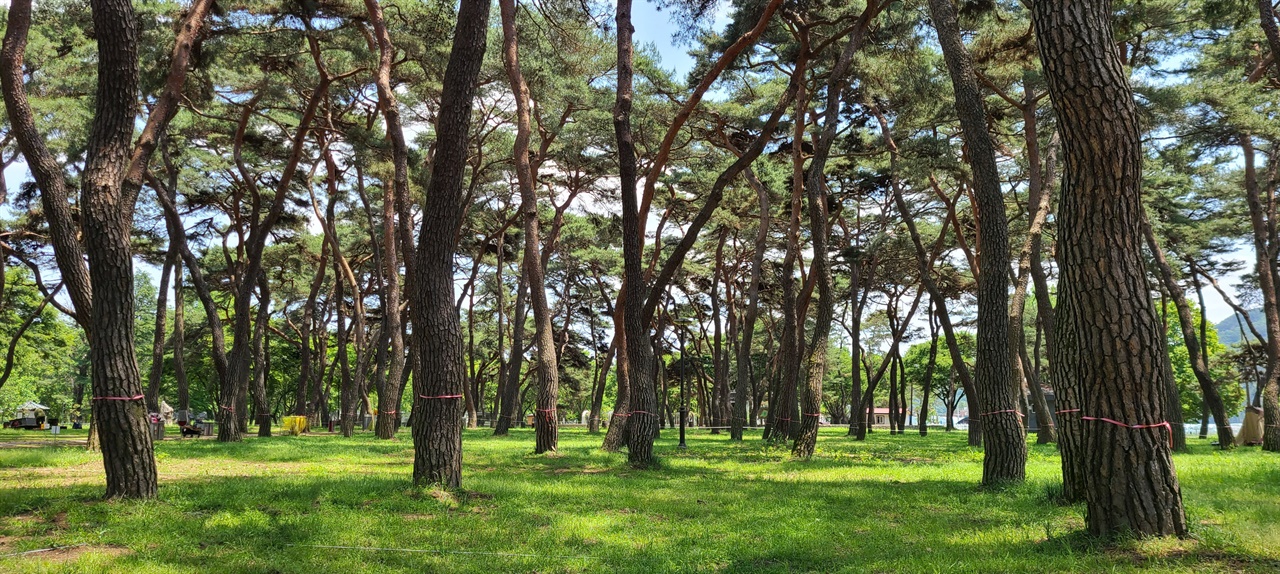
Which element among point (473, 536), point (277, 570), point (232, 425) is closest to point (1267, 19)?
point (473, 536)

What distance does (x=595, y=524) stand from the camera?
582cm

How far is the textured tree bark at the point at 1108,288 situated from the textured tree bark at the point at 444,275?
4763 millimetres

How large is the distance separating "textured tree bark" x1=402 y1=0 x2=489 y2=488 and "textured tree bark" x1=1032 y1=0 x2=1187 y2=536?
15.6 feet

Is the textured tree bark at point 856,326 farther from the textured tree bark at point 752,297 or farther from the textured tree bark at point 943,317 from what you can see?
the textured tree bark at point 943,317

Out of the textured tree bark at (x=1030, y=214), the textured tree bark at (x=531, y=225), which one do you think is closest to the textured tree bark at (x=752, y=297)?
the textured tree bark at (x=1030, y=214)

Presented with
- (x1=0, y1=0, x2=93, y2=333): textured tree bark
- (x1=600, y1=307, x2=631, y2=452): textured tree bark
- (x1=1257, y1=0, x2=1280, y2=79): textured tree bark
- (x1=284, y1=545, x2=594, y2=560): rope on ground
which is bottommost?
(x1=284, y1=545, x2=594, y2=560): rope on ground

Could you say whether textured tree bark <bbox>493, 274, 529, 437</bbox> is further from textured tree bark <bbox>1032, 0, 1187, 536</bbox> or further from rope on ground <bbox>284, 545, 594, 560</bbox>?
textured tree bark <bbox>1032, 0, 1187, 536</bbox>

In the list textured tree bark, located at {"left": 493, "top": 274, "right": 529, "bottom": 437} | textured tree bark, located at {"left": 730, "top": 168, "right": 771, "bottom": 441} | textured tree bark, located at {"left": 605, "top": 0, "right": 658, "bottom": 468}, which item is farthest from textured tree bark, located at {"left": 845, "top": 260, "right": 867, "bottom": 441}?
textured tree bark, located at {"left": 605, "top": 0, "right": 658, "bottom": 468}

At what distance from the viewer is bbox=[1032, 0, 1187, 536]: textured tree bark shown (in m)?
4.39

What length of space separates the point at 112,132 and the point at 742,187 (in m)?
14.5

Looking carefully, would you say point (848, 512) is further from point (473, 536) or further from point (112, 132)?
point (112, 132)

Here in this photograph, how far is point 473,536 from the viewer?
529cm

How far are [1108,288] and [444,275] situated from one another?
17.3 ft

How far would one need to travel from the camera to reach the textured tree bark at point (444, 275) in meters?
6.99
